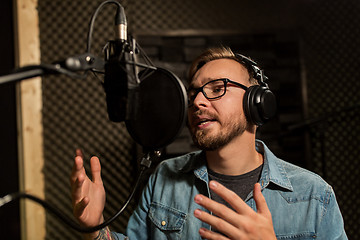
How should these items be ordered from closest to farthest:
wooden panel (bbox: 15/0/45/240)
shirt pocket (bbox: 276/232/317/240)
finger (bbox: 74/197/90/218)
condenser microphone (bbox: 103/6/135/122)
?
condenser microphone (bbox: 103/6/135/122)
finger (bbox: 74/197/90/218)
shirt pocket (bbox: 276/232/317/240)
wooden panel (bbox: 15/0/45/240)

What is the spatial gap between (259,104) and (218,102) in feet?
0.50

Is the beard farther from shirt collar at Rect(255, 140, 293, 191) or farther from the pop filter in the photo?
the pop filter

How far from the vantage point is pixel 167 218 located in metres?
1.16

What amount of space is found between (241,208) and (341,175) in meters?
2.04

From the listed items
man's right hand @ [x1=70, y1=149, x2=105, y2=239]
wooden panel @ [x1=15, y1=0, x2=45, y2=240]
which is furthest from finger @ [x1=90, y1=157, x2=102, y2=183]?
wooden panel @ [x1=15, y1=0, x2=45, y2=240]

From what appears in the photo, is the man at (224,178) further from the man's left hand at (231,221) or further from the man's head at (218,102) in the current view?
the man's left hand at (231,221)

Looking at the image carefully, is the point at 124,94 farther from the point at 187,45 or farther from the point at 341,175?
the point at 341,175

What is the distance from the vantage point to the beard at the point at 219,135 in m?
1.10

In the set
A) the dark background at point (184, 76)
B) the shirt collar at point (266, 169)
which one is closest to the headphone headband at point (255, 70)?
the shirt collar at point (266, 169)

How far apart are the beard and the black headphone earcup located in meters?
0.06

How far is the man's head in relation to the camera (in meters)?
1.12

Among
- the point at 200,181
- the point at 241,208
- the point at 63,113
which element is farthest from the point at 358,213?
the point at 63,113

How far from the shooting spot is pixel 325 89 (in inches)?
93.8

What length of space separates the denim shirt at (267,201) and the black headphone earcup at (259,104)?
18 cm
